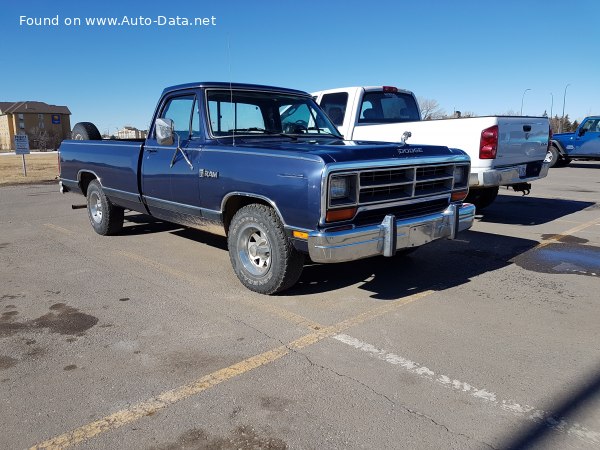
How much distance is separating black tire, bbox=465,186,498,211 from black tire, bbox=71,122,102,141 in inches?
266

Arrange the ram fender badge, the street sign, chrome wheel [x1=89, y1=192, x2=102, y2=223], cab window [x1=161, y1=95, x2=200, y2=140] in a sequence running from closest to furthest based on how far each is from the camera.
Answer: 1. the ram fender badge
2. cab window [x1=161, y1=95, x2=200, y2=140]
3. chrome wheel [x1=89, y1=192, x2=102, y2=223]
4. the street sign

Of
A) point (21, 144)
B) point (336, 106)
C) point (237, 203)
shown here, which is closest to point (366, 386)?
point (237, 203)

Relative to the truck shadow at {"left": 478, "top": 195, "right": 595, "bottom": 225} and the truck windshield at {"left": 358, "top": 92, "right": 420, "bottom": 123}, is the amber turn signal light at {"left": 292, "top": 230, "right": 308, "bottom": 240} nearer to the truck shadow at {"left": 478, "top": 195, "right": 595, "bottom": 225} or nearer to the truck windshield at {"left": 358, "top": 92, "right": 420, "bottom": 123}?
the truck windshield at {"left": 358, "top": 92, "right": 420, "bottom": 123}

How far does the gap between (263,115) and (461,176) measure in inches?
89.8

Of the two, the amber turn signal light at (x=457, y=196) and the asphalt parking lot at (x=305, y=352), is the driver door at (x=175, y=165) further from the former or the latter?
the amber turn signal light at (x=457, y=196)

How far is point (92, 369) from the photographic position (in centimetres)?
322

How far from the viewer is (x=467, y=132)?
7242 millimetres

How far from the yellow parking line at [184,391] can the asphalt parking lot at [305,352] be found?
0.04 ft

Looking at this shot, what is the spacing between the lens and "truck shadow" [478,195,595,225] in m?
8.62

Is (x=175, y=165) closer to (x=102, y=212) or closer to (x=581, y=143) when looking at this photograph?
(x=102, y=212)

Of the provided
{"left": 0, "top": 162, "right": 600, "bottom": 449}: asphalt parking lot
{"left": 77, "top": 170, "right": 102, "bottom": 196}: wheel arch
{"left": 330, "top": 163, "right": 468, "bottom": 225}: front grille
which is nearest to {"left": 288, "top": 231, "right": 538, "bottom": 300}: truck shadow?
{"left": 0, "top": 162, "right": 600, "bottom": 449}: asphalt parking lot

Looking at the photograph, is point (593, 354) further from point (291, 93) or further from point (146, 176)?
point (146, 176)

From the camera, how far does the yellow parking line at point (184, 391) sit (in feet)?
8.23

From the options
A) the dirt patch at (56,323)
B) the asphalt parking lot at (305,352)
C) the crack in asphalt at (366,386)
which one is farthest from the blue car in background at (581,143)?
the dirt patch at (56,323)
